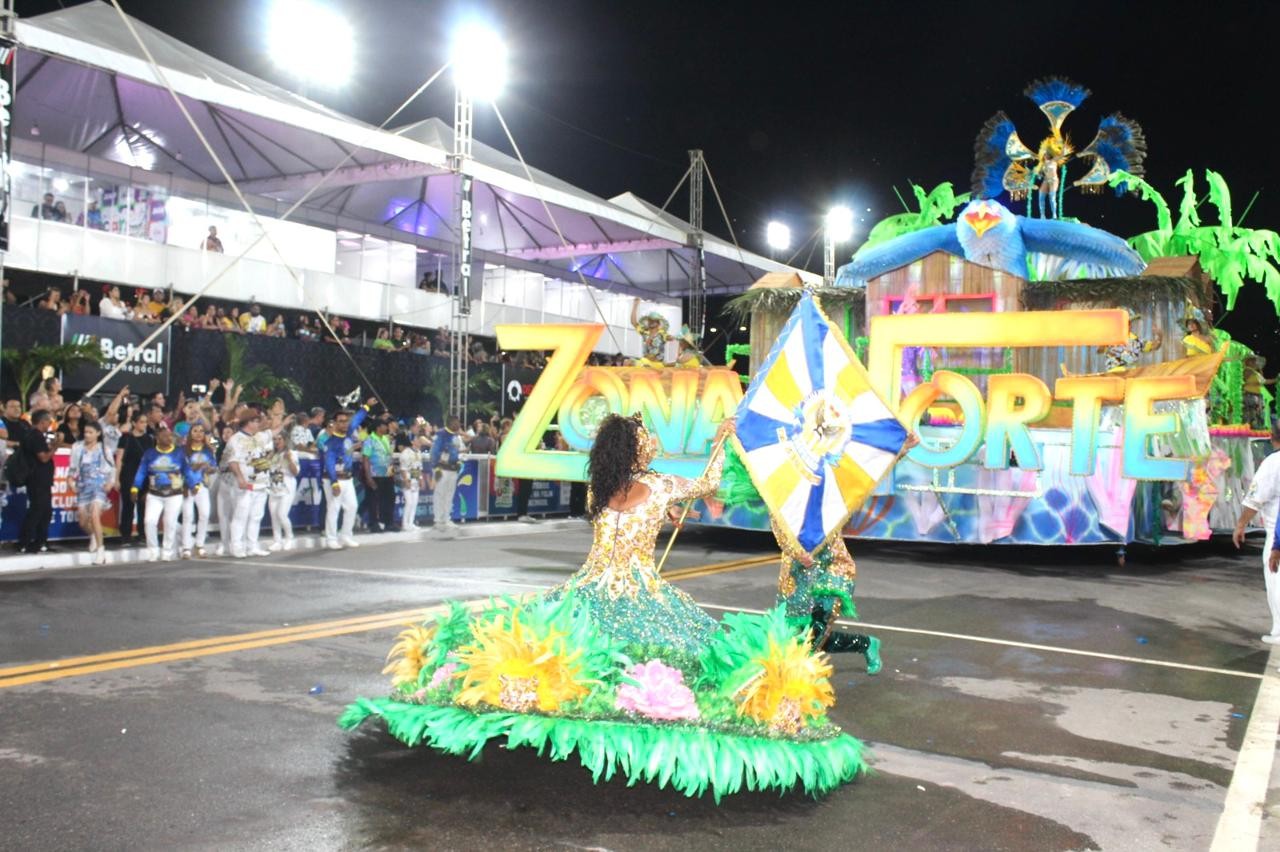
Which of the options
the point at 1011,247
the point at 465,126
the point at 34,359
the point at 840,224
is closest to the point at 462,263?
the point at 465,126

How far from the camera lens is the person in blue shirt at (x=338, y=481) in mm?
14477

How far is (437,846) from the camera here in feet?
12.7

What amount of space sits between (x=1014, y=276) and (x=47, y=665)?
15.8 m

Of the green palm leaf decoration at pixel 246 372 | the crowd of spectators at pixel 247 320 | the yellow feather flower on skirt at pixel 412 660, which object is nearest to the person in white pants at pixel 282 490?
the crowd of spectators at pixel 247 320

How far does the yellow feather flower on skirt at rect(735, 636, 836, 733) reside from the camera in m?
4.48

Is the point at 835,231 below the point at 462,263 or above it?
above

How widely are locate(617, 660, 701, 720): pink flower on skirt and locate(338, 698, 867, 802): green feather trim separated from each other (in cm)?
6

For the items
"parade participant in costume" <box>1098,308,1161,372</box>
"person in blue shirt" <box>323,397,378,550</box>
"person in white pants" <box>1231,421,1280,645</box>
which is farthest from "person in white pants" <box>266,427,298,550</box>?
"parade participant in costume" <box>1098,308,1161,372</box>

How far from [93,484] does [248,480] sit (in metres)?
1.73

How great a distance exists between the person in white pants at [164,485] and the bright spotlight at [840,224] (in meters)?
29.1

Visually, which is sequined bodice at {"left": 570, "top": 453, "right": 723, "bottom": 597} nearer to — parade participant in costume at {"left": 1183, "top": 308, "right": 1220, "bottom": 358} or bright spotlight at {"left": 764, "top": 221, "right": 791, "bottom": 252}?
parade participant in costume at {"left": 1183, "top": 308, "right": 1220, "bottom": 358}

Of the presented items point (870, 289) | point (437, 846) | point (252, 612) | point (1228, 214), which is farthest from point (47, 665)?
point (1228, 214)

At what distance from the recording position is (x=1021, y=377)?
1236 centimetres

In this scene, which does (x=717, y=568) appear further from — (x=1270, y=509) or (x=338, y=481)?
(x=1270, y=509)
